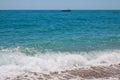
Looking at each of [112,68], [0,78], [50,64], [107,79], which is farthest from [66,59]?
[0,78]

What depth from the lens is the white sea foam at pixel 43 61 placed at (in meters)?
9.68

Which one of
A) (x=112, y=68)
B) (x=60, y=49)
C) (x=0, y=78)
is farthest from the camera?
(x=60, y=49)

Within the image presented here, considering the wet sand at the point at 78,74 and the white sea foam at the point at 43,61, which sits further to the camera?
the white sea foam at the point at 43,61

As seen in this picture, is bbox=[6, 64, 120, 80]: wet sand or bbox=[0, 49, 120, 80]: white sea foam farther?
bbox=[0, 49, 120, 80]: white sea foam

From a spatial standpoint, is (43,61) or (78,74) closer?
(78,74)

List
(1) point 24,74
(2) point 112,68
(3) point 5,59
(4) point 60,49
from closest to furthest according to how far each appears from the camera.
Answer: (1) point 24,74, (2) point 112,68, (3) point 5,59, (4) point 60,49

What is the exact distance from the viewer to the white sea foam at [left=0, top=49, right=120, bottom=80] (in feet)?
31.8

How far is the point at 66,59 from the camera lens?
11.4 m

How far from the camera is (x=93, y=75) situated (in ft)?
29.6

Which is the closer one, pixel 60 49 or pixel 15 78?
pixel 15 78

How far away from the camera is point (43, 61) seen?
11.1m

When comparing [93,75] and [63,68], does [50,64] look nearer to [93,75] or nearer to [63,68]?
[63,68]

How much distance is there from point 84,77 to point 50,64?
2.51 metres

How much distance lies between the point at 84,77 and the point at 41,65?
2597 mm
